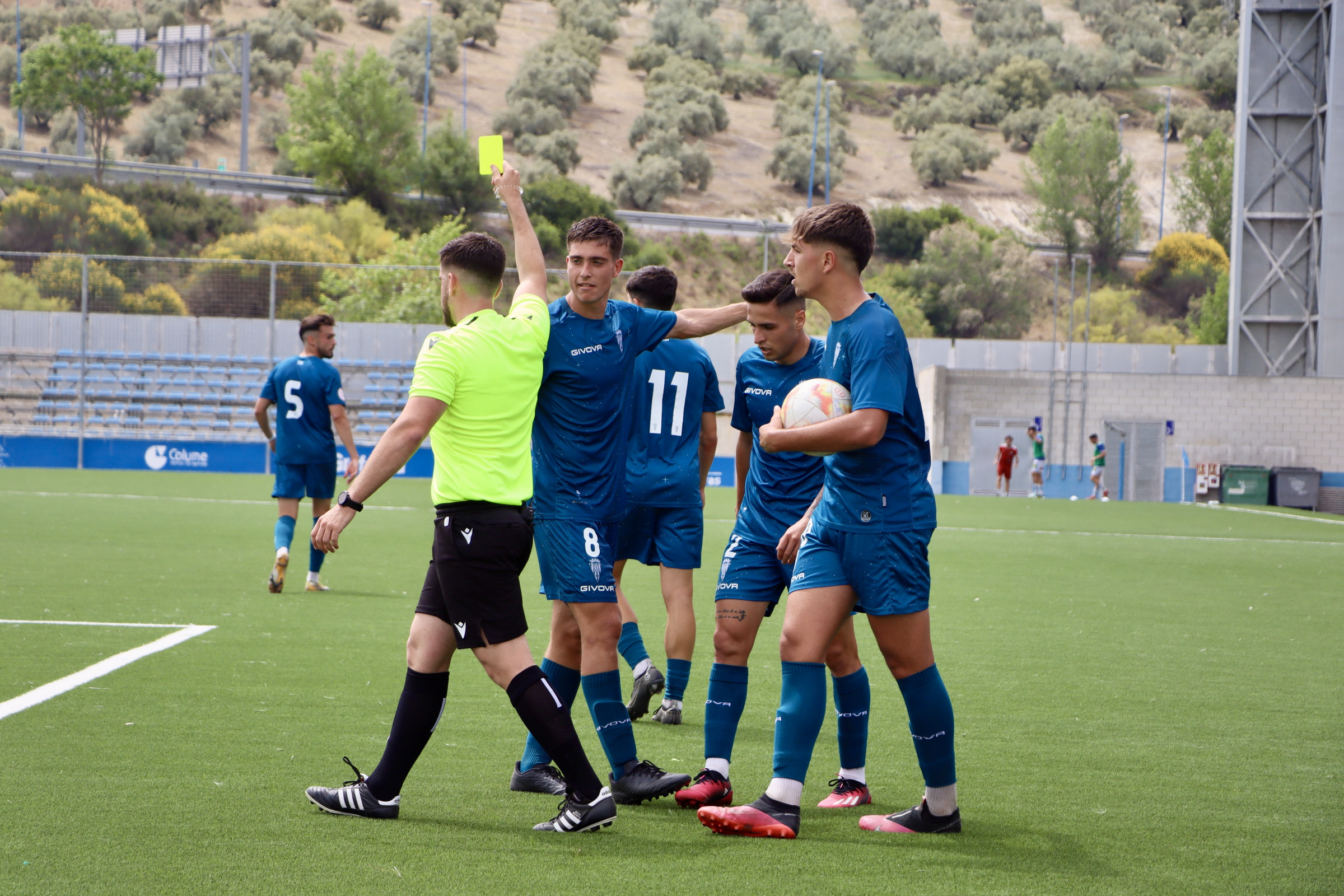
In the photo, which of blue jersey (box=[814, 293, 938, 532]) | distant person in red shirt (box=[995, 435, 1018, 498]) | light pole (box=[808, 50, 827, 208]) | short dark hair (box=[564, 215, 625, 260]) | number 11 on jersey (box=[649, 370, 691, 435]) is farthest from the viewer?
light pole (box=[808, 50, 827, 208])

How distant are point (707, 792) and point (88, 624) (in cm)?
506

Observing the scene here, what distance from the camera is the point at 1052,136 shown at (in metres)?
82.3

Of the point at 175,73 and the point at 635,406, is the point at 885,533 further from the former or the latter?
the point at 175,73

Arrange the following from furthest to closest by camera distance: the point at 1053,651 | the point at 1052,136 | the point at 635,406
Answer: the point at 1052,136 → the point at 1053,651 → the point at 635,406

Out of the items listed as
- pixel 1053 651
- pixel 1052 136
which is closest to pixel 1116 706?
pixel 1053 651

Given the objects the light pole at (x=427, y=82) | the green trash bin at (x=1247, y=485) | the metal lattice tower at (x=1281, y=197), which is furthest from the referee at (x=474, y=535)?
the light pole at (x=427, y=82)

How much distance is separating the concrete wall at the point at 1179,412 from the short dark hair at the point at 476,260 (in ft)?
99.6

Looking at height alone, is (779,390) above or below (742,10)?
below

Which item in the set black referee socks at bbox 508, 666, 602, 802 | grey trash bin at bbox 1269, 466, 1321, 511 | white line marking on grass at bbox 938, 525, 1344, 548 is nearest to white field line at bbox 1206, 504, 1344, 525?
grey trash bin at bbox 1269, 466, 1321, 511

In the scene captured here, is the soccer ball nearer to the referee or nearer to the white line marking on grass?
the referee

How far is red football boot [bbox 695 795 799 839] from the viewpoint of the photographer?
12.6 ft

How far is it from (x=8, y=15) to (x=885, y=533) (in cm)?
11485

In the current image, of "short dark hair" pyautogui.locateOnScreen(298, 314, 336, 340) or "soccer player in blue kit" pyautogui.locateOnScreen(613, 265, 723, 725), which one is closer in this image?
"soccer player in blue kit" pyautogui.locateOnScreen(613, 265, 723, 725)

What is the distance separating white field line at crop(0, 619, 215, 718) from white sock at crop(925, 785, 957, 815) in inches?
148
